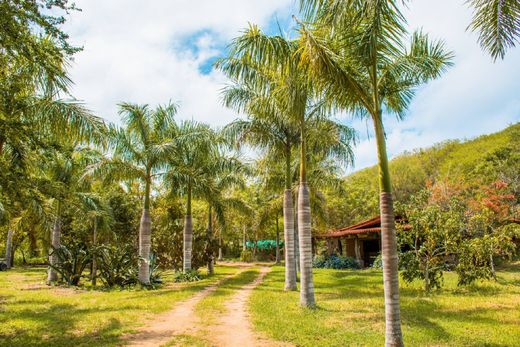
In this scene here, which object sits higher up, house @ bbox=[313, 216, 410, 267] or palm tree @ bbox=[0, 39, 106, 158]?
palm tree @ bbox=[0, 39, 106, 158]

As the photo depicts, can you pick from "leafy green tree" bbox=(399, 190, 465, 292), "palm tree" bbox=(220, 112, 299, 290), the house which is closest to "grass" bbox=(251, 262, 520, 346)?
"leafy green tree" bbox=(399, 190, 465, 292)

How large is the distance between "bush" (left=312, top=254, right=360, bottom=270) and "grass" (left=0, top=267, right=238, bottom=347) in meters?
16.0

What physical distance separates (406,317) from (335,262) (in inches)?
758

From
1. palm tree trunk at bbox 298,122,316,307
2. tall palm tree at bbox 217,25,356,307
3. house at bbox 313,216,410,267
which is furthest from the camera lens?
house at bbox 313,216,410,267

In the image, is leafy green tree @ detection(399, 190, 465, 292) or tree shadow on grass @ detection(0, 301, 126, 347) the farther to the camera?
leafy green tree @ detection(399, 190, 465, 292)

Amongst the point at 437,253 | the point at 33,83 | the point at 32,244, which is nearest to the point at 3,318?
the point at 33,83

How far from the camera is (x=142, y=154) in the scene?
15.9 metres

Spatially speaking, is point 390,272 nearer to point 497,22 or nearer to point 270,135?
point 497,22

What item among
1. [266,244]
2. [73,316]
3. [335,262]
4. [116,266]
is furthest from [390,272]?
[266,244]

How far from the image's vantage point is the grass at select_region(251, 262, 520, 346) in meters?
7.13

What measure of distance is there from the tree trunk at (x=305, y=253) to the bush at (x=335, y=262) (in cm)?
1779

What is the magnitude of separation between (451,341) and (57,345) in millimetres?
6854

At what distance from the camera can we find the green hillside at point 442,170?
112 feet

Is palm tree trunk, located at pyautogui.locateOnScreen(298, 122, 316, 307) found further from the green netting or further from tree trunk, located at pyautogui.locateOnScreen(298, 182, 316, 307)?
the green netting
